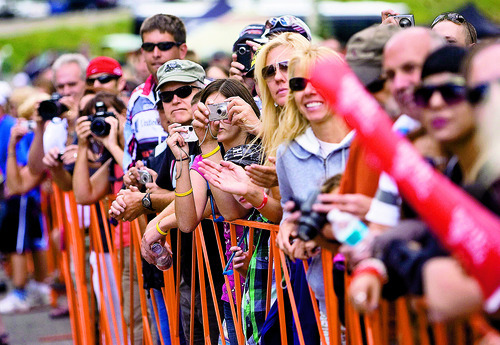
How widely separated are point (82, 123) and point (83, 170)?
0.33m

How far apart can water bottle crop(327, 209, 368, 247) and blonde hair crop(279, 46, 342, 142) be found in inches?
39.9

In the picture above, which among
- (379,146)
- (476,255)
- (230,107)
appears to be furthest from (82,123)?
(476,255)

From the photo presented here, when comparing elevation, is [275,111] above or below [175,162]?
above

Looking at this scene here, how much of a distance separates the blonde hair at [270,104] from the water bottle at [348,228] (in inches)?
48.8

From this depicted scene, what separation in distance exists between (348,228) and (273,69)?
6.09ft

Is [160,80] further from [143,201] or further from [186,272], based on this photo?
[186,272]

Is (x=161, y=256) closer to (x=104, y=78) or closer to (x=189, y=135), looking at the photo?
(x=189, y=135)

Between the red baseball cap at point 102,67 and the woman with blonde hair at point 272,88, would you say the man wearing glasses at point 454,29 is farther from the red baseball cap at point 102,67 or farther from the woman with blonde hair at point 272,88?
the red baseball cap at point 102,67

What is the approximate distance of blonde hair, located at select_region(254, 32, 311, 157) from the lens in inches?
153

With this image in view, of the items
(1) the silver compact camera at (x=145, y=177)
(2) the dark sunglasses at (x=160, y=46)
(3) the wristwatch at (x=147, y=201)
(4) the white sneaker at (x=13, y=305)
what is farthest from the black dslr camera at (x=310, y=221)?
(4) the white sneaker at (x=13, y=305)

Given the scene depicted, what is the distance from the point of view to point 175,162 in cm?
450

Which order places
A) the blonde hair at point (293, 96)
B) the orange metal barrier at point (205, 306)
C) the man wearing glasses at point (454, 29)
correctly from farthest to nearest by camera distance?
the man wearing glasses at point (454, 29), the blonde hair at point (293, 96), the orange metal barrier at point (205, 306)

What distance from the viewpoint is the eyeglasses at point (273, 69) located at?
4.09 m

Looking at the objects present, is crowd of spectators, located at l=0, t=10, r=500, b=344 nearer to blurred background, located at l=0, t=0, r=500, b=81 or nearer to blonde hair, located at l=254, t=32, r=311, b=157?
blonde hair, located at l=254, t=32, r=311, b=157
